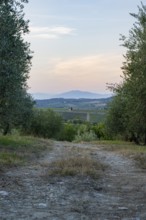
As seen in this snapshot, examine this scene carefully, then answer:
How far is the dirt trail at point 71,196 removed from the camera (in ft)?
29.4

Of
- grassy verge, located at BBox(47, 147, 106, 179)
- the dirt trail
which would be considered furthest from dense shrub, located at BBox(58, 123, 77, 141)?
the dirt trail

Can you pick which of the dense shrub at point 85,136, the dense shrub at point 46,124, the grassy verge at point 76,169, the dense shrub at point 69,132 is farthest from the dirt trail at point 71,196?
the dense shrub at point 69,132

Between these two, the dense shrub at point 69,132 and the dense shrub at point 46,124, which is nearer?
the dense shrub at point 46,124

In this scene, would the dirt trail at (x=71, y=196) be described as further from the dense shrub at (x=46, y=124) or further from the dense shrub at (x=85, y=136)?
the dense shrub at (x=46, y=124)

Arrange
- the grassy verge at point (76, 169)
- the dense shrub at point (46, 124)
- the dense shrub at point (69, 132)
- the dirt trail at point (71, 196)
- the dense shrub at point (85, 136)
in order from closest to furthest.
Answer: the dirt trail at point (71, 196) < the grassy verge at point (76, 169) < the dense shrub at point (85, 136) < the dense shrub at point (46, 124) < the dense shrub at point (69, 132)

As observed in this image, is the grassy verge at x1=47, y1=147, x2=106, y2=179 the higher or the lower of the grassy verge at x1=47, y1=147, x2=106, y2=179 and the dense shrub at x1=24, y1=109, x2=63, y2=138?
the lower

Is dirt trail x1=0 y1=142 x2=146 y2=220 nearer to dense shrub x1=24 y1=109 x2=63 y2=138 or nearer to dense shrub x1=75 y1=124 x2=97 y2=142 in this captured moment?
dense shrub x1=75 y1=124 x2=97 y2=142

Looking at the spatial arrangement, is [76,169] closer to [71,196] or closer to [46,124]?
[71,196]

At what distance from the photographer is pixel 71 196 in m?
11.0

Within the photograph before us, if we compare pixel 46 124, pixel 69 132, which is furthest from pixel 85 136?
pixel 69 132

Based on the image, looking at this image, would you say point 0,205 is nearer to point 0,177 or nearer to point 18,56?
point 0,177

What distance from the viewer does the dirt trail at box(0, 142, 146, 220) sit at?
8.97 meters

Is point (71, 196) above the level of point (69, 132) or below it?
below

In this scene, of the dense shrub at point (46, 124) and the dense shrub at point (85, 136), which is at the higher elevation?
the dense shrub at point (46, 124)
